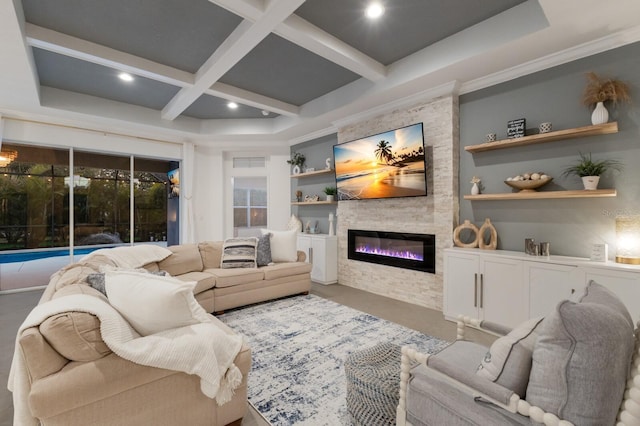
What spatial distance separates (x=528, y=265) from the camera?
2.85 meters

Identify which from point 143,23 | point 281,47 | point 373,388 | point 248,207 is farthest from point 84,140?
point 373,388

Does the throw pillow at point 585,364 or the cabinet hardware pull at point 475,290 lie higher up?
the throw pillow at point 585,364

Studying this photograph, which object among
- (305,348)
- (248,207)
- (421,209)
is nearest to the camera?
(305,348)

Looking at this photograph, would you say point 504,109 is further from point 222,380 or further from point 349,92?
point 222,380

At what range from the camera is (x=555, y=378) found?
996mm

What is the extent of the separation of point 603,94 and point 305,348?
139 inches

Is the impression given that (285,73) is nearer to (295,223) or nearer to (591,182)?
(295,223)

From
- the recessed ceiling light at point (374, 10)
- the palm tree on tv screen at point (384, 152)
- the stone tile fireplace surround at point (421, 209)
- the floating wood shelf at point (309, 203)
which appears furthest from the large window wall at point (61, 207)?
the recessed ceiling light at point (374, 10)

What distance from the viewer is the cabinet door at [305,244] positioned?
5414 mm

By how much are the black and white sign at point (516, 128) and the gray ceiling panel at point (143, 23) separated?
301 centimetres

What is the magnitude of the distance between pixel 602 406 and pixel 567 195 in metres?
2.43

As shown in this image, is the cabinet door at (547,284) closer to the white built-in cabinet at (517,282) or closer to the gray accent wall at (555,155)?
the white built-in cabinet at (517,282)

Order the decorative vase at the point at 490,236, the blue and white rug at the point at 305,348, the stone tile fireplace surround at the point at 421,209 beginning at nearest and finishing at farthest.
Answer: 1. the blue and white rug at the point at 305,348
2. the decorative vase at the point at 490,236
3. the stone tile fireplace surround at the point at 421,209

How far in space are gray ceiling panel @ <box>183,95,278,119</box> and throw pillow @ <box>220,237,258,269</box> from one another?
2.46m
